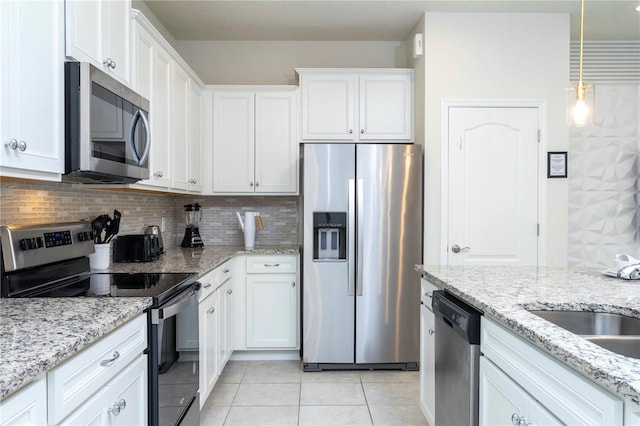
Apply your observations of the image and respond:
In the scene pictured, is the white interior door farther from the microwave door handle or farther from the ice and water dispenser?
the microwave door handle

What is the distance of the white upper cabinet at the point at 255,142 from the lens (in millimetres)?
3416

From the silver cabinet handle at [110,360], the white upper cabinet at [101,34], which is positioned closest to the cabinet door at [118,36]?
the white upper cabinet at [101,34]

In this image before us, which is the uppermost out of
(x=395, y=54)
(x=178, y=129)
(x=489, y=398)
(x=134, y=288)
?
(x=395, y=54)

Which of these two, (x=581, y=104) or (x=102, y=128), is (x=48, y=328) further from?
(x=581, y=104)

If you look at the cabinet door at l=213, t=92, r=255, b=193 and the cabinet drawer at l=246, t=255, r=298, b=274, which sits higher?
the cabinet door at l=213, t=92, r=255, b=193

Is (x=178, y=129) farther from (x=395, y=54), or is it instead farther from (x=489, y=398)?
(x=489, y=398)

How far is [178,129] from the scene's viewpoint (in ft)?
9.07

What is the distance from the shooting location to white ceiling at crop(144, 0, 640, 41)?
116 inches

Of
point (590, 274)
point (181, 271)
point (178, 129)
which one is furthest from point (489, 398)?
point (178, 129)

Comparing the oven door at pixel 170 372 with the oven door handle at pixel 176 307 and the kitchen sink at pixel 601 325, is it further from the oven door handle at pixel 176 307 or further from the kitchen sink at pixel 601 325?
the kitchen sink at pixel 601 325

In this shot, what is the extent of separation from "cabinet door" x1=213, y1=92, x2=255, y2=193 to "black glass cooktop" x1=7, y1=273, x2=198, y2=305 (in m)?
1.51

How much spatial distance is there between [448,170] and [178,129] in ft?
6.76

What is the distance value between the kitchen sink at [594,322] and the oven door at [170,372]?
1451 millimetres

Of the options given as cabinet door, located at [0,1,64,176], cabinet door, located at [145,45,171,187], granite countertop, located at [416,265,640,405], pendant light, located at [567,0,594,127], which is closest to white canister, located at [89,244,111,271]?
cabinet door, located at [145,45,171,187]
